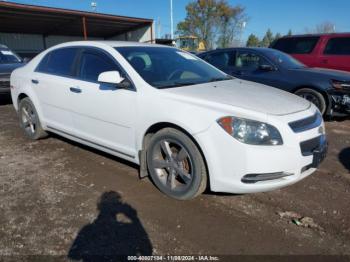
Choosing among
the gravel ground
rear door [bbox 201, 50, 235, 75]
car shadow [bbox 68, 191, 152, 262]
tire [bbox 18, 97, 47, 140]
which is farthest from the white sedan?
rear door [bbox 201, 50, 235, 75]

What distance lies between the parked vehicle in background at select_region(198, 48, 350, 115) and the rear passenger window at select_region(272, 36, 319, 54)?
1848mm

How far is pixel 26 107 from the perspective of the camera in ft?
17.6

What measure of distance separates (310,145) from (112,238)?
1974 millimetres

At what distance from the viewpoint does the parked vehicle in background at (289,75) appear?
20.9 feet

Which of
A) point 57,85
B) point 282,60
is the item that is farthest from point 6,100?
point 282,60

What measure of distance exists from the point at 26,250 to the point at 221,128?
1882 mm

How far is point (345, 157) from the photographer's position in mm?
4633

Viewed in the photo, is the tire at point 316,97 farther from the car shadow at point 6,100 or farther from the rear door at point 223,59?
the car shadow at point 6,100

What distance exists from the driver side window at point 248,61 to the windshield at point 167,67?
3.10 metres

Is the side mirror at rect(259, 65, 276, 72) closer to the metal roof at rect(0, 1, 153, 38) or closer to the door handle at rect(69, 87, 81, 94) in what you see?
the door handle at rect(69, 87, 81, 94)

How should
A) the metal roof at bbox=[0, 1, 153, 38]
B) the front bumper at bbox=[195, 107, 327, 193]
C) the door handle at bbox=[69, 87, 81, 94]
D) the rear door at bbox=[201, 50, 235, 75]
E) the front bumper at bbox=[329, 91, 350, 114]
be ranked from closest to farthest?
the front bumper at bbox=[195, 107, 327, 193] → the door handle at bbox=[69, 87, 81, 94] → the front bumper at bbox=[329, 91, 350, 114] → the rear door at bbox=[201, 50, 235, 75] → the metal roof at bbox=[0, 1, 153, 38]

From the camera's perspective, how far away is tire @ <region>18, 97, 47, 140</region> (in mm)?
5184

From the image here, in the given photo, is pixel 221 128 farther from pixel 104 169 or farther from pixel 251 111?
pixel 104 169

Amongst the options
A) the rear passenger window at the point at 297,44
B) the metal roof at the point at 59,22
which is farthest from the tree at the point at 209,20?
the rear passenger window at the point at 297,44
